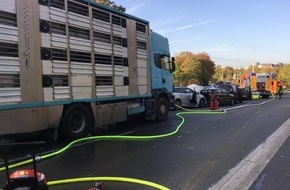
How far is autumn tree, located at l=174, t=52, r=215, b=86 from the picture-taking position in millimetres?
63875

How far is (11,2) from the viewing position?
741cm

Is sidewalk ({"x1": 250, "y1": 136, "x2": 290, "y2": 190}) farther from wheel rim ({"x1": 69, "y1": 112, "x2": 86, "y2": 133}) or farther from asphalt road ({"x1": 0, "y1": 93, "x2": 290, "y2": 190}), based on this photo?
wheel rim ({"x1": 69, "y1": 112, "x2": 86, "y2": 133})

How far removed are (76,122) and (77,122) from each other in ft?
→ 0.16

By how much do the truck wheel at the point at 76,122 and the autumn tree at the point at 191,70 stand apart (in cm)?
5365

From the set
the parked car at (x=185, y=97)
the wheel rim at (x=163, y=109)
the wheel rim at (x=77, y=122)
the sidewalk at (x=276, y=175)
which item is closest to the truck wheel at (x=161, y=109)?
the wheel rim at (x=163, y=109)

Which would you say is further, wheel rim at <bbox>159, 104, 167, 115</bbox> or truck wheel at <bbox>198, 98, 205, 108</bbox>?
truck wheel at <bbox>198, 98, 205, 108</bbox>

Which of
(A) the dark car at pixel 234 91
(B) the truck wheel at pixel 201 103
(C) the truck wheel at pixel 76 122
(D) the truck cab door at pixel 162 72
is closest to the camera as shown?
(C) the truck wheel at pixel 76 122

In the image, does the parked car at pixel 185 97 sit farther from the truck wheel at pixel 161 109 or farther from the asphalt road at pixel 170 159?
the asphalt road at pixel 170 159

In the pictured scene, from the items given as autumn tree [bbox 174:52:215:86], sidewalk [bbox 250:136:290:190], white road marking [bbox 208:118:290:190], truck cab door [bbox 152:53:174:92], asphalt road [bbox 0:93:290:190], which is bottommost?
sidewalk [bbox 250:136:290:190]

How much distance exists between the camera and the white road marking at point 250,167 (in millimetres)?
5402

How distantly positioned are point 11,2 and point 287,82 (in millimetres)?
96382

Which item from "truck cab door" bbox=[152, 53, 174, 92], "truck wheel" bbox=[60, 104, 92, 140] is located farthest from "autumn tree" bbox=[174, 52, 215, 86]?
"truck wheel" bbox=[60, 104, 92, 140]

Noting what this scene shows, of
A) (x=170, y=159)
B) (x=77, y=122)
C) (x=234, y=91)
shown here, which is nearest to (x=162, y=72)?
(x=77, y=122)

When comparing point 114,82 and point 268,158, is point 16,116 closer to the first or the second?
point 114,82
